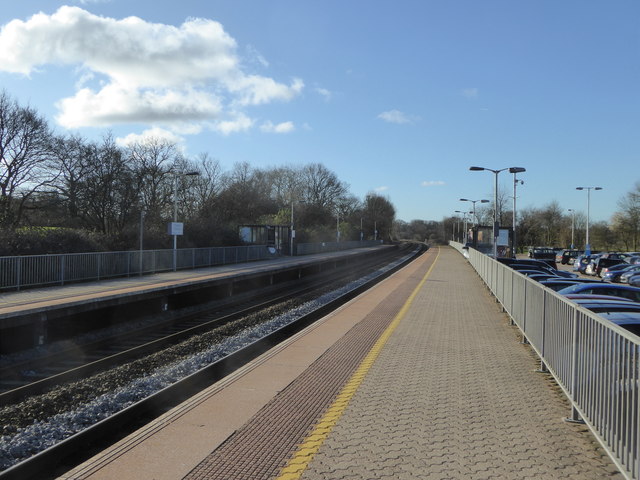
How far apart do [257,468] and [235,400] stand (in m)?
2.13

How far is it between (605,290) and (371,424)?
1079 cm

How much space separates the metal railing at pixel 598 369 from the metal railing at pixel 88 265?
1649 centimetres

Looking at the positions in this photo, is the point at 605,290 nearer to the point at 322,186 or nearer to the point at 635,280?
the point at 635,280

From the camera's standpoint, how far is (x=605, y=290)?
14.0 metres

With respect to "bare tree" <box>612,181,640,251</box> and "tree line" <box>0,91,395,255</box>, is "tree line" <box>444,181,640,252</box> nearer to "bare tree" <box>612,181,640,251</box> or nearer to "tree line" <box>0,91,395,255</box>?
"bare tree" <box>612,181,640,251</box>

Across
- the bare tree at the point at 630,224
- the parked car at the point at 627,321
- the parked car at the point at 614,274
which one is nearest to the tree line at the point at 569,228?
the bare tree at the point at 630,224

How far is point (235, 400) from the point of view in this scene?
666 cm

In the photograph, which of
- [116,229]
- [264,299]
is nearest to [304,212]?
[116,229]

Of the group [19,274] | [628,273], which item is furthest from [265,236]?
[19,274]

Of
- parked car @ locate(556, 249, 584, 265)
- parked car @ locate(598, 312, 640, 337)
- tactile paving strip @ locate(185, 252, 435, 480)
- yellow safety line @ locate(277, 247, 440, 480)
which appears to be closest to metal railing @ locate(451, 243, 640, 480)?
parked car @ locate(598, 312, 640, 337)

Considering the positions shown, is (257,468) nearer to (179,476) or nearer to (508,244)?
(179,476)

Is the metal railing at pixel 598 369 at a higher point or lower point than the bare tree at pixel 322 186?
lower

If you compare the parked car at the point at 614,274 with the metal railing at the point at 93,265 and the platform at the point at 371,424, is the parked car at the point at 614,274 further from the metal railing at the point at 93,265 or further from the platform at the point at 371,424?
the platform at the point at 371,424

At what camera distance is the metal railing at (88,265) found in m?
17.8
